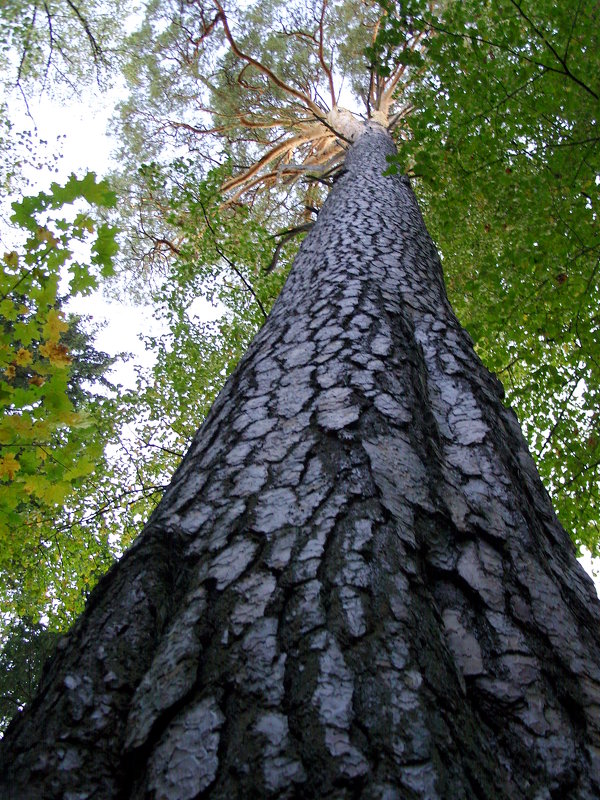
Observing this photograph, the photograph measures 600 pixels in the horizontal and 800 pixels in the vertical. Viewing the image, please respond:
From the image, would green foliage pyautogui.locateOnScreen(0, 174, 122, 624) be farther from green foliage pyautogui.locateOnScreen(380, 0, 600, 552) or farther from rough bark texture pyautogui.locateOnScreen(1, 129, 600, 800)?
green foliage pyautogui.locateOnScreen(380, 0, 600, 552)

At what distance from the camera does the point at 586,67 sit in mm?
3359

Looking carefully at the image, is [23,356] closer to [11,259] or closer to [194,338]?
[11,259]

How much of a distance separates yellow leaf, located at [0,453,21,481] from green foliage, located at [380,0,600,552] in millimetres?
3247

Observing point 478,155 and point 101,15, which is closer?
point 478,155

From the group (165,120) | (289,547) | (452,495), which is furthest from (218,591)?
(165,120)

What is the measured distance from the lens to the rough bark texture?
0.77m

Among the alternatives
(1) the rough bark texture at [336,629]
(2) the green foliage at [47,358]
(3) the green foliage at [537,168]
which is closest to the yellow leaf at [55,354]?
(2) the green foliage at [47,358]

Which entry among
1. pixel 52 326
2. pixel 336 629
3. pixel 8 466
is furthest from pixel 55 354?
pixel 336 629

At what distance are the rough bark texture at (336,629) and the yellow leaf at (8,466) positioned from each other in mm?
868

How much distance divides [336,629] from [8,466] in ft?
5.44

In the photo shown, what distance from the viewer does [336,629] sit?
0.92 m

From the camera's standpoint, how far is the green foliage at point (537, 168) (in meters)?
3.54

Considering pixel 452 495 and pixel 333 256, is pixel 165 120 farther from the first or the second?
pixel 452 495

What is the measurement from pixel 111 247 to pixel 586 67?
3.29 metres
